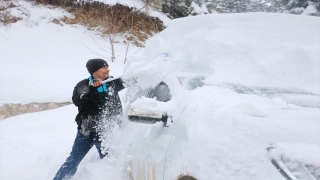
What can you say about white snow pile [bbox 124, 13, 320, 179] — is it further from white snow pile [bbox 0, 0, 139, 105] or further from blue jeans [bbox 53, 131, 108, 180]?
white snow pile [bbox 0, 0, 139, 105]

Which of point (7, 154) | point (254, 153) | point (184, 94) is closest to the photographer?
point (254, 153)

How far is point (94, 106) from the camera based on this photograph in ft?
8.03

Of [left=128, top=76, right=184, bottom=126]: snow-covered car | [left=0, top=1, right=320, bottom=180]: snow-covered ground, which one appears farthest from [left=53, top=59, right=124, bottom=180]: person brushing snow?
[left=128, top=76, right=184, bottom=126]: snow-covered car

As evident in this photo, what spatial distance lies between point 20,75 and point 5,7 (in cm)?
492

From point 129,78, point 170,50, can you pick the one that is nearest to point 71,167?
point 129,78

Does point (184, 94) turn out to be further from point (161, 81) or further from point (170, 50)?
point (170, 50)

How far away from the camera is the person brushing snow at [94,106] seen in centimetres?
239

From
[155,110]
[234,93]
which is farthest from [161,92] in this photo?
[234,93]

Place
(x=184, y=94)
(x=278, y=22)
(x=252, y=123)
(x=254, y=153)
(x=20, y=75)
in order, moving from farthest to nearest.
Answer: (x=20, y=75) < (x=278, y=22) < (x=184, y=94) < (x=252, y=123) < (x=254, y=153)

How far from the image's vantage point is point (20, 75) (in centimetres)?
748

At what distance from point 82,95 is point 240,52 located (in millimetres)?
1550

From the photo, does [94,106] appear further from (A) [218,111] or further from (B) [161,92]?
(A) [218,111]

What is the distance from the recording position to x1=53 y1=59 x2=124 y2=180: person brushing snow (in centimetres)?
239

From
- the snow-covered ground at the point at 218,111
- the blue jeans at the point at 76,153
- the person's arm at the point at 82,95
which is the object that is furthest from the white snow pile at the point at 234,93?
the blue jeans at the point at 76,153
